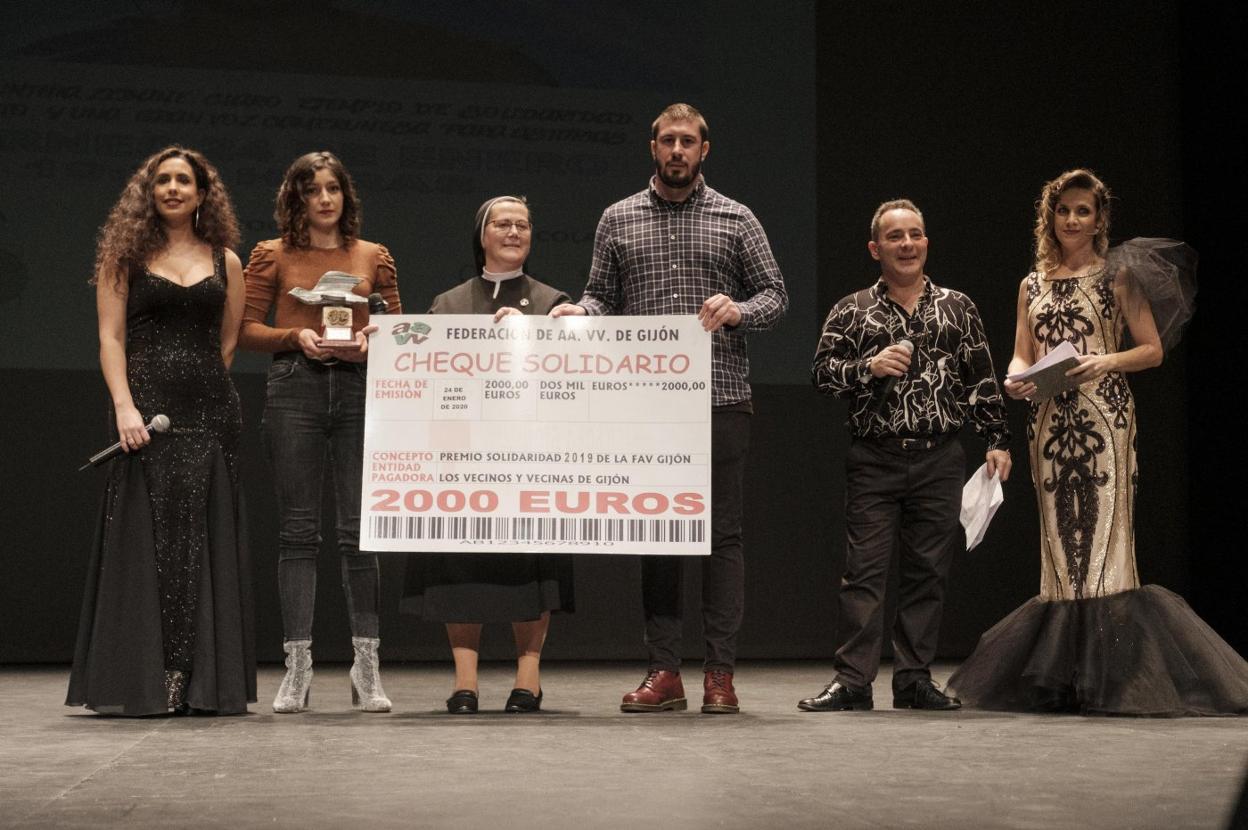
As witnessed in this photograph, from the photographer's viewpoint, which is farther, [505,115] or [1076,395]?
[505,115]

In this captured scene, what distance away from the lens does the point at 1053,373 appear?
367cm

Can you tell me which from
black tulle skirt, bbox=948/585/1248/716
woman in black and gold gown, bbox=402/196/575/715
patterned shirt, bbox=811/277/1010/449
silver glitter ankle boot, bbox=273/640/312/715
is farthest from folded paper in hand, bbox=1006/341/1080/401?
silver glitter ankle boot, bbox=273/640/312/715

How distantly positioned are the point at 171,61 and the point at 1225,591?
4.85m

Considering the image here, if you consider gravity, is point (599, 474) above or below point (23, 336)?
below

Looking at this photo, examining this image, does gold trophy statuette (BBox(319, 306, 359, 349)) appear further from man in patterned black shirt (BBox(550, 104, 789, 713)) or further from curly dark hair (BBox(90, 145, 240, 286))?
man in patterned black shirt (BBox(550, 104, 789, 713))

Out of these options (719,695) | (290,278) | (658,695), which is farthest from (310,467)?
(719,695)

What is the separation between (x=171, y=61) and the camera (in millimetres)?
5273

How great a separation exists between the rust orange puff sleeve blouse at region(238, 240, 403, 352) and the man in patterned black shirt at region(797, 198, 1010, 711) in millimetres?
1273

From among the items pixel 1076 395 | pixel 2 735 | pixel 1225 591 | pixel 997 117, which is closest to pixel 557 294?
pixel 1076 395

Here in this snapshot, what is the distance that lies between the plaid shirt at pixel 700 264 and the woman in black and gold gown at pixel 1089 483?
0.75 m

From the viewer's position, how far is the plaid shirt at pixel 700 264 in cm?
363

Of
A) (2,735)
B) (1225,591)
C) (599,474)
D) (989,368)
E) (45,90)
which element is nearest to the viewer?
(2,735)

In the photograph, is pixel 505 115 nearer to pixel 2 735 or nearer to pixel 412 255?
pixel 412 255

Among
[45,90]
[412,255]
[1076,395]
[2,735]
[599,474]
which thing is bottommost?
[2,735]
